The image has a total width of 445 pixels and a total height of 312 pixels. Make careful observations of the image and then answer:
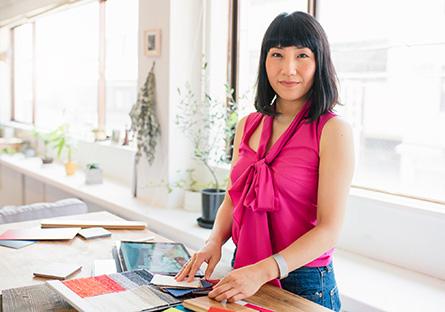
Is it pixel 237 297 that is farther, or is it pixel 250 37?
pixel 250 37

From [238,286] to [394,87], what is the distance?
144 cm

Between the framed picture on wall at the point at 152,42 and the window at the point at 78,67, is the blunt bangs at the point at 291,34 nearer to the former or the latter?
the framed picture on wall at the point at 152,42

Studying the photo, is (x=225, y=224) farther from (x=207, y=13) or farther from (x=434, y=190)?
(x=207, y=13)

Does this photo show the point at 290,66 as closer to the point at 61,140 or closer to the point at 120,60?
the point at 120,60

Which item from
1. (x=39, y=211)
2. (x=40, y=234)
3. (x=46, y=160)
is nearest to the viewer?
(x=40, y=234)

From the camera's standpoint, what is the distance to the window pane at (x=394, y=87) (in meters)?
2.15

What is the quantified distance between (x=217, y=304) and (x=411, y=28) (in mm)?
1579

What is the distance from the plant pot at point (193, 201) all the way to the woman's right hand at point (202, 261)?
1.56m

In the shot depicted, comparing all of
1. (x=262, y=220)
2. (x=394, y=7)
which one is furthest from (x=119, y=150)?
(x=262, y=220)

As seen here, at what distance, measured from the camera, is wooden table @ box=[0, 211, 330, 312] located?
50.2 inches

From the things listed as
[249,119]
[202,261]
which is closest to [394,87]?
[249,119]

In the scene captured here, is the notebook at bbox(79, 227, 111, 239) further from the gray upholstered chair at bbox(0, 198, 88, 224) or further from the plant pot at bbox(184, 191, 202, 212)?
the plant pot at bbox(184, 191, 202, 212)

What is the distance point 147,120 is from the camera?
312cm

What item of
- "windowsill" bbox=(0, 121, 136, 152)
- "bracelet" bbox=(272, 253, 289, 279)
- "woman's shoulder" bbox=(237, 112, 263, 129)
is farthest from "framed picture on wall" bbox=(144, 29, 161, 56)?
"bracelet" bbox=(272, 253, 289, 279)
